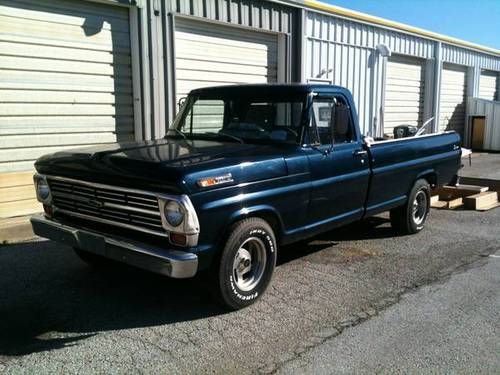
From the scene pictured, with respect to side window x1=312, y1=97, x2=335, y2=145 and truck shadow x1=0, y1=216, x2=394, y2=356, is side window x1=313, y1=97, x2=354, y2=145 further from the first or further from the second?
truck shadow x1=0, y1=216, x2=394, y2=356

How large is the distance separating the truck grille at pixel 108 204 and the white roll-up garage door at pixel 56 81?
3.58m

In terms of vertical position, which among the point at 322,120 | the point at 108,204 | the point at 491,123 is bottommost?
the point at 108,204

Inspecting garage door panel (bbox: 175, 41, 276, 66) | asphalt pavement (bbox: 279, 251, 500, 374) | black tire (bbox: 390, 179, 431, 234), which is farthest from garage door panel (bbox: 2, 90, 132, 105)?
asphalt pavement (bbox: 279, 251, 500, 374)

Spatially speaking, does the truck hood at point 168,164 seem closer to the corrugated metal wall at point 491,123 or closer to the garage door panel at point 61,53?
the garage door panel at point 61,53

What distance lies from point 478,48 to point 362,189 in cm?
1781

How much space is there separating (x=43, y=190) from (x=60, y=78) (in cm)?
392

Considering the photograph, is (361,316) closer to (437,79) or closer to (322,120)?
(322,120)

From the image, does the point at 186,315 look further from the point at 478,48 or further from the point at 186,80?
the point at 478,48

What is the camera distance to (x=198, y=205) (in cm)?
396

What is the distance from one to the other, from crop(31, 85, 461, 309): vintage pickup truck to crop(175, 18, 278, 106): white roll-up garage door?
4191 mm

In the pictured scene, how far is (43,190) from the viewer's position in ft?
16.2

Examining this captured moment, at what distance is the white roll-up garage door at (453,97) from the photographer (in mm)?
19469

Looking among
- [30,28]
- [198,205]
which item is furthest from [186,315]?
[30,28]

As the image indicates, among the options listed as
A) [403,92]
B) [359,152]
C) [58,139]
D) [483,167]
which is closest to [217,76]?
[58,139]
